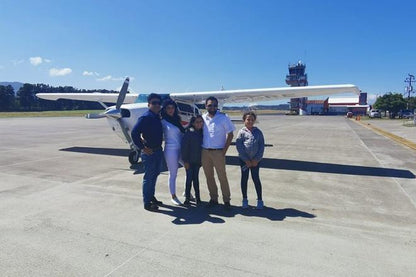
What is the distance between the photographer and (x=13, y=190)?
5859 millimetres

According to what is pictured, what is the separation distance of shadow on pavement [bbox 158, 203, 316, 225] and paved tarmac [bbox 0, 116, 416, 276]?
0.05 feet

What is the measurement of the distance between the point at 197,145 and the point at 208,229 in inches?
57.4

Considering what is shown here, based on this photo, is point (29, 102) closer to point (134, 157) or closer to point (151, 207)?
point (134, 157)

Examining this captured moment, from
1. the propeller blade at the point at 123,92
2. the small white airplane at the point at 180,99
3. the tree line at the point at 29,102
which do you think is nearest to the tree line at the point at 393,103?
the small white airplane at the point at 180,99

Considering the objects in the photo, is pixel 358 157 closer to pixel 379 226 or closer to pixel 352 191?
pixel 352 191

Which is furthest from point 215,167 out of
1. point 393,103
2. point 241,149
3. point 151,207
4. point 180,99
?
point 393,103

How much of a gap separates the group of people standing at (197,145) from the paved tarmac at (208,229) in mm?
419

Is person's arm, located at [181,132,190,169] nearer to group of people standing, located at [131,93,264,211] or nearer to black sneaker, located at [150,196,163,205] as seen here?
group of people standing, located at [131,93,264,211]

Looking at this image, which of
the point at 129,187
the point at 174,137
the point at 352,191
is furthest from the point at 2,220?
the point at 352,191

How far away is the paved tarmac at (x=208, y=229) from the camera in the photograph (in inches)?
119

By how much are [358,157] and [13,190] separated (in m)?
10.8

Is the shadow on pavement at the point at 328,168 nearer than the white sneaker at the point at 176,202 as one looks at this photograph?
No

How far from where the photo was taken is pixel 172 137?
4910 millimetres

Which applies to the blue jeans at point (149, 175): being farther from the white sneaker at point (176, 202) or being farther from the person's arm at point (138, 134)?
the white sneaker at point (176, 202)
